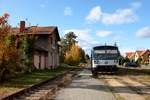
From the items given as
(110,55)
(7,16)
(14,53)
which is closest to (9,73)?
(14,53)

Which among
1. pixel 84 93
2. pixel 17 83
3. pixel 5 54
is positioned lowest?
pixel 84 93

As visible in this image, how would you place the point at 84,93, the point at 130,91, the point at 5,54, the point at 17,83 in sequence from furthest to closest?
1. the point at 5,54
2. the point at 17,83
3. the point at 130,91
4. the point at 84,93

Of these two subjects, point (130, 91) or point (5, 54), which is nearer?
point (130, 91)

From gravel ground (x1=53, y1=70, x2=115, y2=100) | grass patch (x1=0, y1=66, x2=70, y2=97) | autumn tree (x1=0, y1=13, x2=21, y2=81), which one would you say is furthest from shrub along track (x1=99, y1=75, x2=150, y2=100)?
autumn tree (x1=0, y1=13, x2=21, y2=81)

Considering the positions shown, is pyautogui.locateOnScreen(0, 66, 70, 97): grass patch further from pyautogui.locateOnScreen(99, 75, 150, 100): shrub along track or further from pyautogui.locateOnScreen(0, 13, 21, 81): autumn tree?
pyautogui.locateOnScreen(99, 75, 150, 100): shrub along track

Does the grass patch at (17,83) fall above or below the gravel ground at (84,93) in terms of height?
above

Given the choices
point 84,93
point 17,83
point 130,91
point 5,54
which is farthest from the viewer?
point 5,54

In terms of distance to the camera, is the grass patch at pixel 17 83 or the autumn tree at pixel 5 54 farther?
the autumn tree at pixel 5 54

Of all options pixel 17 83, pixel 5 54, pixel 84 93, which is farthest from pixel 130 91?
pixel 5 54

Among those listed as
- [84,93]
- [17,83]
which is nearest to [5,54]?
[17,83]

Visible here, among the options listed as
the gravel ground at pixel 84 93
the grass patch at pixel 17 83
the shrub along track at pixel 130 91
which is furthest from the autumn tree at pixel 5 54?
the shrub along track at pixel 130 91

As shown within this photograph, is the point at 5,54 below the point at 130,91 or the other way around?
the other way around

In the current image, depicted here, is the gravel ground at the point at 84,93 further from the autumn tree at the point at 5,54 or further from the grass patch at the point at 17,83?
the autumn tree at the point at 5,54

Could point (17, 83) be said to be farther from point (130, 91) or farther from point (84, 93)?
point (130, 91)
